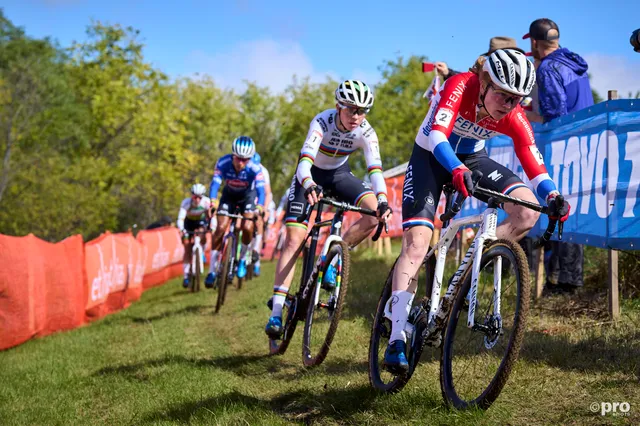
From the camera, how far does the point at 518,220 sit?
482 cm

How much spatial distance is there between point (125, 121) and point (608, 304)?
35.1m

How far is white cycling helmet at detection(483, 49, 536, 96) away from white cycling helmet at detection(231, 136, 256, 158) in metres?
6.85

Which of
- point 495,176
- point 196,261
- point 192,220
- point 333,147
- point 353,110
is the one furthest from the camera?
Answer: point 192,220

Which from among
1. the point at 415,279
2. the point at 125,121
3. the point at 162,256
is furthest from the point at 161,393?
the point at 125,121

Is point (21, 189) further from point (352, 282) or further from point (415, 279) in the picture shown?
point (415, 279)

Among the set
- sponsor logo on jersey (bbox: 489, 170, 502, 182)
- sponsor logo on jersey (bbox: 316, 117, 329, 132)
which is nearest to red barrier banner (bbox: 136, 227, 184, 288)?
sponsor logo on jersey (bbox: 316, 117, 329, 132)

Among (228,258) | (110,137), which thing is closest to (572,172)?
(228,258)

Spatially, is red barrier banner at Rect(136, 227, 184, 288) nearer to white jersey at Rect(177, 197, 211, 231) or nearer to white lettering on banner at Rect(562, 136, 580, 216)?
white jersey at Rect(177, 197, 211, 231)

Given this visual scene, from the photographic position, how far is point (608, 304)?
21.2 ft

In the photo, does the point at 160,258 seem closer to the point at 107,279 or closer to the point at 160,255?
the point at 160,255

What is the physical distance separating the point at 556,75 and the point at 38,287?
760 cm

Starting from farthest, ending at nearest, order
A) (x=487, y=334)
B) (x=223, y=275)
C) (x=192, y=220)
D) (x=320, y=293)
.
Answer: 1. (x=192, y=220)
2. (x=223, y=275)
3. (x=320, y=293)
4. (x=487, y=334)

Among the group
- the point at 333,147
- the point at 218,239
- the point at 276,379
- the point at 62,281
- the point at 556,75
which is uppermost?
the point at 556,75

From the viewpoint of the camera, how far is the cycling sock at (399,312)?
464 centimetres
